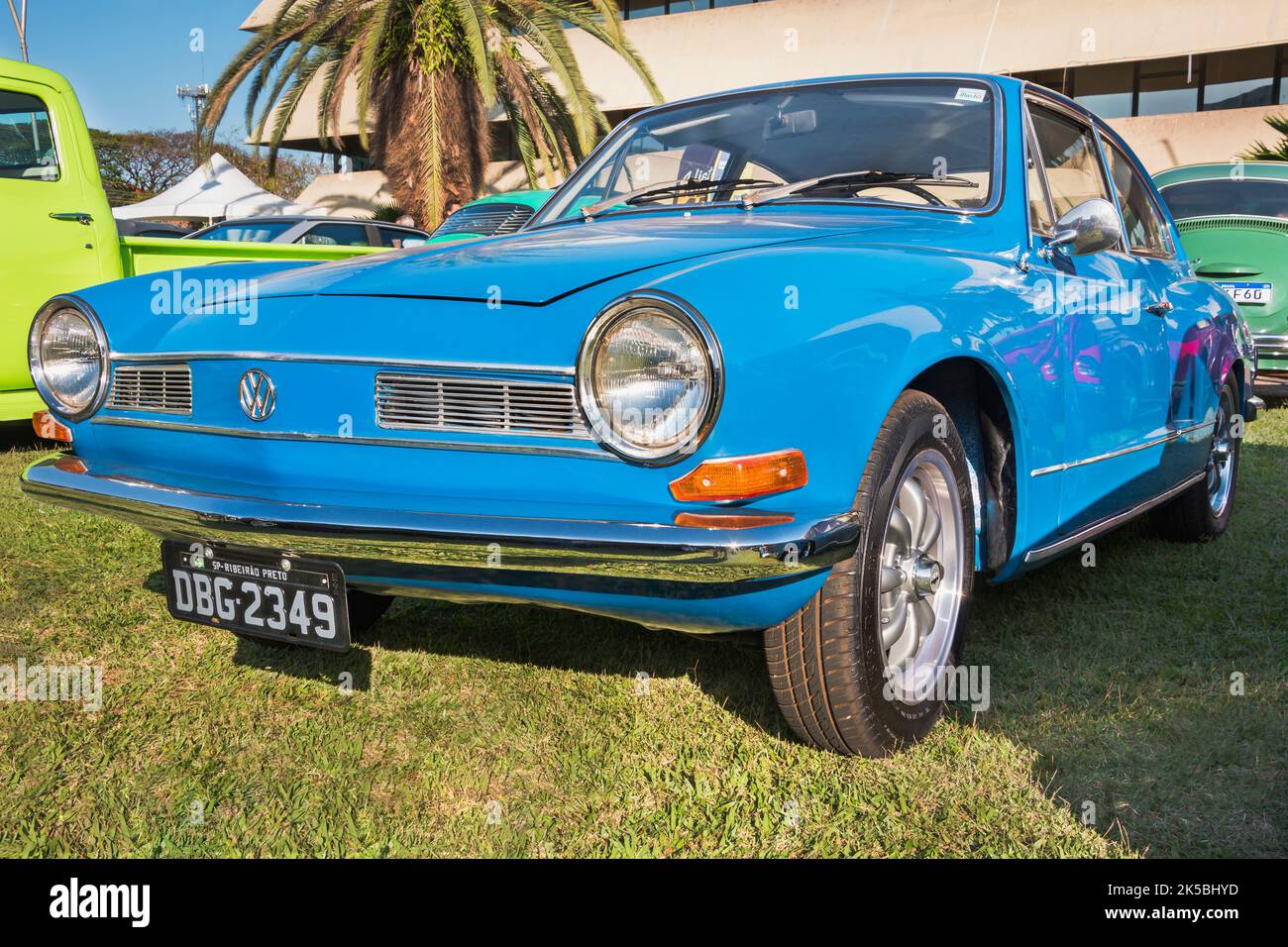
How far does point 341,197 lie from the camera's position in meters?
25.6

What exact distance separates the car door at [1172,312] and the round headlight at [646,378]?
215cm

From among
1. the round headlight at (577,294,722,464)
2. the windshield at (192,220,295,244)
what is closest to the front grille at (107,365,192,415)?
the round headlight at (577,294,722,464)

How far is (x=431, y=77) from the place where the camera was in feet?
45.3

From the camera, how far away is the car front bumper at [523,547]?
187cm

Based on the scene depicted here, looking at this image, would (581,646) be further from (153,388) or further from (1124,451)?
(1124,451)

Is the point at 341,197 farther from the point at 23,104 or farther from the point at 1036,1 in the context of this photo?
the point at 23,104

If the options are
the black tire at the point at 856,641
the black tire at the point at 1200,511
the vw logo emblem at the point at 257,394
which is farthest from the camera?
the black tire at the point at 1200,511

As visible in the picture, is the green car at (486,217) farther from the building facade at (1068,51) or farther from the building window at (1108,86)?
the building window at (1108,86)

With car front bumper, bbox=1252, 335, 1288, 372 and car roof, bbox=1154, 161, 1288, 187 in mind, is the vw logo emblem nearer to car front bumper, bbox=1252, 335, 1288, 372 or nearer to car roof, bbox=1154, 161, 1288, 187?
car front bumper, bbox=1252, 335, 1288, 372

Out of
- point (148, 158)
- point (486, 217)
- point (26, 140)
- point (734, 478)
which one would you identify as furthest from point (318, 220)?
point (148, 158)

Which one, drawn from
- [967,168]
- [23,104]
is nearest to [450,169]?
[23,104]

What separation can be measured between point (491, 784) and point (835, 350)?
1.14 m

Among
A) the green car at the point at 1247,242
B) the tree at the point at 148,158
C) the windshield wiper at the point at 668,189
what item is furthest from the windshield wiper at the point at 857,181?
the tree at the point at 148,158

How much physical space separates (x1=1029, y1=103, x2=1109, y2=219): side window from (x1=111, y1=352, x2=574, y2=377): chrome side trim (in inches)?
72.5
